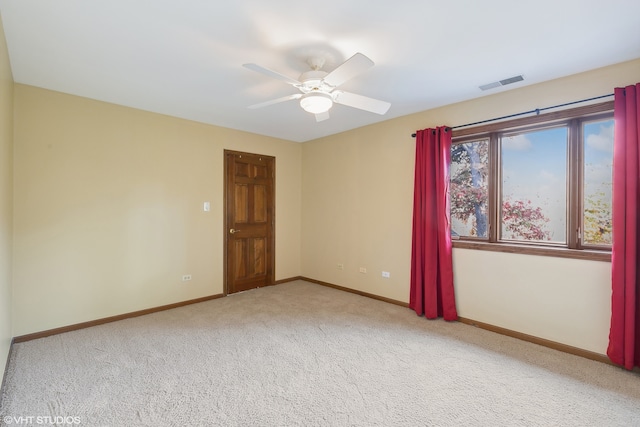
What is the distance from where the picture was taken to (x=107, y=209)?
342 cm

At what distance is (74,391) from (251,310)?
6.39 feet

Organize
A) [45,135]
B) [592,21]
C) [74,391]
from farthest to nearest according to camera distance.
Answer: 1. [45,135]
2. [74,391]
3. [592,21]

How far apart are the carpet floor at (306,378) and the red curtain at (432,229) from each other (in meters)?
0.28

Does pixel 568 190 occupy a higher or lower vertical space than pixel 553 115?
lower

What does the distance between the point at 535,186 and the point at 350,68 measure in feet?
7.94

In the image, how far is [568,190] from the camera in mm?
2822

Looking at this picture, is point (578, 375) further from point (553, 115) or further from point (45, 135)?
point (45, 135)

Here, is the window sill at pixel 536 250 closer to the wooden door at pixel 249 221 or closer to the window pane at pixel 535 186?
the window pane at pixel 535 186

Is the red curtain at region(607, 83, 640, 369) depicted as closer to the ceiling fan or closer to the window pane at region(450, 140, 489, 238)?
the window pane at region(450, 140, 489, 238)

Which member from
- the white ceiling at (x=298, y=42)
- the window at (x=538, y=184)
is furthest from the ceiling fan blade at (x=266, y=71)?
the window at (x=538, y=184)

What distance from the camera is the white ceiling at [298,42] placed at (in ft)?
6.09

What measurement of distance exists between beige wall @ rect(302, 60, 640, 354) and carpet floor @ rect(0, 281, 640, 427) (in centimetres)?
34

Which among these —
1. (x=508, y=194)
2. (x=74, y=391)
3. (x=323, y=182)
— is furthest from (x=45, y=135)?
(x=508, y=194)

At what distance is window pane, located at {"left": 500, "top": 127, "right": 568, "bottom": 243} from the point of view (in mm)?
2912
